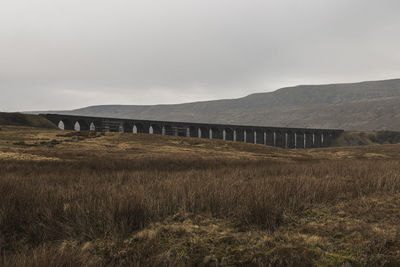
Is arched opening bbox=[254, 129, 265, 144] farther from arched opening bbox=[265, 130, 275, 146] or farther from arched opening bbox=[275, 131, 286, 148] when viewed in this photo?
arched opening bbox=[275, 131, 286, 148]

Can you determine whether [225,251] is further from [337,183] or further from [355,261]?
[337,183]

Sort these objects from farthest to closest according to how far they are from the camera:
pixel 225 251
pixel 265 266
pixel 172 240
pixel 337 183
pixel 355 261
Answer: pixel 337 183
pixel 172 240
pixel 225 251
pixel 355 261
pixel 265 266

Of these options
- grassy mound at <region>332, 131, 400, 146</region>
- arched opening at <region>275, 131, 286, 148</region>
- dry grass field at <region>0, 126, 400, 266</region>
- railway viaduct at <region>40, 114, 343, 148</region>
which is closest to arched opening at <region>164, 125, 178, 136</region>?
railway viaduct at <region>40, 114, 343, 148</region>

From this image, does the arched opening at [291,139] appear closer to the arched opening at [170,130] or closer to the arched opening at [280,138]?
the arched opening at [280,138]

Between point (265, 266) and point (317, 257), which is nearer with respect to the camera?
point (265, 266)

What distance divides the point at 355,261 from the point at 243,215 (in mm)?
1680

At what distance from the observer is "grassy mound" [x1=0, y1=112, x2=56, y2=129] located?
5275cm

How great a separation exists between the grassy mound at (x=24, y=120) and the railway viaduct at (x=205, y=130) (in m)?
2.40

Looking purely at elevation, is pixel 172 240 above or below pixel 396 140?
above

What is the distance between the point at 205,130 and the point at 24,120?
45.9 m

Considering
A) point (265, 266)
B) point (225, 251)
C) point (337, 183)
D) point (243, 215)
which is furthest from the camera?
point (337, 183)

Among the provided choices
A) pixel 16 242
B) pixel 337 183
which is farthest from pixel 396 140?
pixel 16 242

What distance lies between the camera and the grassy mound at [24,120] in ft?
173

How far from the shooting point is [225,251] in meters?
3.60
